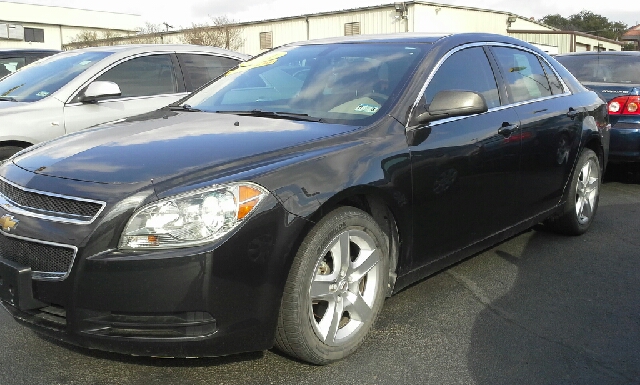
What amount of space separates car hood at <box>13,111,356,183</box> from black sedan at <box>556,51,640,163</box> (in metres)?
5.06

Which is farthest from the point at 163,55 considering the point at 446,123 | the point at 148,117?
the point at 446,123

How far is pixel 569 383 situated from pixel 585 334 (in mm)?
629

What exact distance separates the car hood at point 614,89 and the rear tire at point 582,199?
208cm

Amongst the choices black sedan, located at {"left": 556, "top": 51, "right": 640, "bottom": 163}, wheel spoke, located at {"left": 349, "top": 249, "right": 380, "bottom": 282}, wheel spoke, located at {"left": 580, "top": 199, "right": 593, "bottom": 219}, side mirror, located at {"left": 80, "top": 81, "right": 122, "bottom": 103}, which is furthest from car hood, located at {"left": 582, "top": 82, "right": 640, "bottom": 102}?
wheel spoke, located at {"left": 349, "top": 249, "right": 380, "bottom": 282}

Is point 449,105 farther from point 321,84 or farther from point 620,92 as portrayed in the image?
point 620,92

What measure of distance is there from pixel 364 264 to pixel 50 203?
1.43 m

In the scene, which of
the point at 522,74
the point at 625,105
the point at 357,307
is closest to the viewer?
the point at 357,307

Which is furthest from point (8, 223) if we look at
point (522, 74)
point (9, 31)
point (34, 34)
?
point (34, 34)

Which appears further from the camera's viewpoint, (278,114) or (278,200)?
(278,114)

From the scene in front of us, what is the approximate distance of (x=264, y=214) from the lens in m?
2.71

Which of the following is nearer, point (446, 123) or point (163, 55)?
point (446, 123)

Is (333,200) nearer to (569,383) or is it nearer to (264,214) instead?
(264,214)

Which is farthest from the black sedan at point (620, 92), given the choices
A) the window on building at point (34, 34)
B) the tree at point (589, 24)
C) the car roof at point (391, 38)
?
the tree at point (589, 24)

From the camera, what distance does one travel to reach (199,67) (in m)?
7.07
